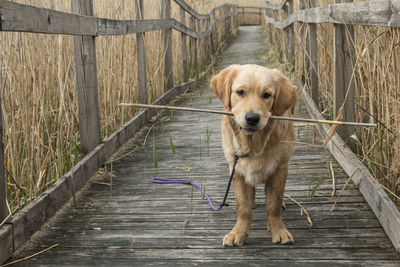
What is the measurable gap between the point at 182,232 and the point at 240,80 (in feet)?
3.10

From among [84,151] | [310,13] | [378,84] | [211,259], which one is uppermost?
[310,13]

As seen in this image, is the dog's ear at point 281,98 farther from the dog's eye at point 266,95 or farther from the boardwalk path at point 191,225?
the boardwalk path at point 191,225

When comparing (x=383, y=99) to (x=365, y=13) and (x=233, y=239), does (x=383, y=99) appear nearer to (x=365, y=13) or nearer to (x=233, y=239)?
(x=365, y=13)

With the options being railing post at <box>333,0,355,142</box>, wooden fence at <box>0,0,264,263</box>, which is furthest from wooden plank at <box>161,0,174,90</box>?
railing post at <box>333,0,355,142</box>

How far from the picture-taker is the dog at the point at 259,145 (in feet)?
9.32

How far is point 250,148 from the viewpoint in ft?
9.75

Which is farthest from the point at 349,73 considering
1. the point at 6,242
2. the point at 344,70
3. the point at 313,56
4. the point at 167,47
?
the point at 167,47

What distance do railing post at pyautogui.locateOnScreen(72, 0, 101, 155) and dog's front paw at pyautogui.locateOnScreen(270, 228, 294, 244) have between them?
6.28 ft

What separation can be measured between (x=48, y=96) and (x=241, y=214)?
1.75 meters

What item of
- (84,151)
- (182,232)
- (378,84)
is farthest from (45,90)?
(378,84)

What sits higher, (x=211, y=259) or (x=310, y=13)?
(x=310, y=13)

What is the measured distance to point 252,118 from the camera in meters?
2.69

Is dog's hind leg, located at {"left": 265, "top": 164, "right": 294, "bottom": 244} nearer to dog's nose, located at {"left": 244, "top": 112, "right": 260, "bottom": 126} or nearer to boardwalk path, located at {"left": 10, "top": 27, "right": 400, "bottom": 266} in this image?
boardwalk path, located at {"left": 10, "top": 27, "right": 400, "bottom": 266}

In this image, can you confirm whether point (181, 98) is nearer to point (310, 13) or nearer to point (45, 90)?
point (310, 13)
